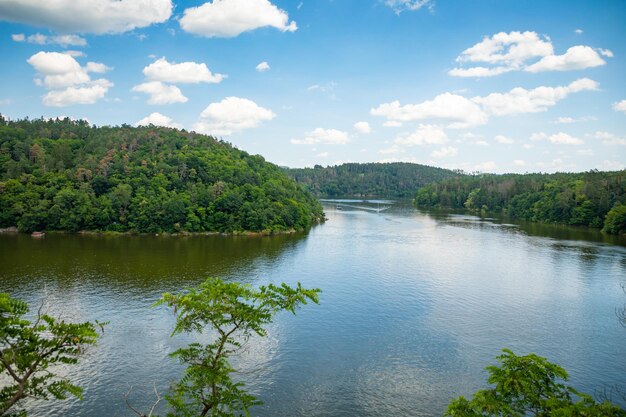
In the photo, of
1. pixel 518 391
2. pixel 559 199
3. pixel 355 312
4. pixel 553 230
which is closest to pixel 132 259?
pixel 355 312

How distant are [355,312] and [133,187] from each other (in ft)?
220

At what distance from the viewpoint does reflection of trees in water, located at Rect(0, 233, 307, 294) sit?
46.3 meters

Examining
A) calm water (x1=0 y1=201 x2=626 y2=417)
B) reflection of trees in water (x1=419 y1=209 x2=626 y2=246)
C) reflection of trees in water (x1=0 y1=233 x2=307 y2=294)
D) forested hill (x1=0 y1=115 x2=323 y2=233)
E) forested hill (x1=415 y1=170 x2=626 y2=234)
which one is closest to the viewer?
calm water (x1=0 y1=201 x2=626 y2=417)

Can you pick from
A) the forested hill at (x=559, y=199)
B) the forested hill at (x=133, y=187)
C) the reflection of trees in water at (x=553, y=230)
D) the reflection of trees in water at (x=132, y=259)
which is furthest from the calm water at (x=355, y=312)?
the forested hill at (x=559, y=199)

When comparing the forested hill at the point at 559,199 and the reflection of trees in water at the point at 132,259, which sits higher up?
the forested hill at the point at 559,199

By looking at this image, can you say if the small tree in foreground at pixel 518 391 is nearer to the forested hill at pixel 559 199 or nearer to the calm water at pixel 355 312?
the calm water at pixel 355 312

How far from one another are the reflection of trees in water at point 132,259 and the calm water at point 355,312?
261 mm

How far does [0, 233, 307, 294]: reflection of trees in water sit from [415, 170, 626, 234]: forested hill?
71.1 m

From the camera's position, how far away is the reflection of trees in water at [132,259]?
46.3m

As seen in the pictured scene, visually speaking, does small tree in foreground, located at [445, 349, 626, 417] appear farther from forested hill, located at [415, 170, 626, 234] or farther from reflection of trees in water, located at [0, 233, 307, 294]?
forested hill, located at [415, 170, 626, 234]

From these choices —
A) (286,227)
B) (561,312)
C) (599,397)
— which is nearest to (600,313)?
(561,312)

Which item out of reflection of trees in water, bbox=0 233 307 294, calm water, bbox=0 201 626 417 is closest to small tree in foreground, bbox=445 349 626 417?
calm water, bbox=0 201 626 417

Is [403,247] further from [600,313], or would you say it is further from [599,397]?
[599,397]

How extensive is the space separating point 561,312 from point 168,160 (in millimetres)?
86432
